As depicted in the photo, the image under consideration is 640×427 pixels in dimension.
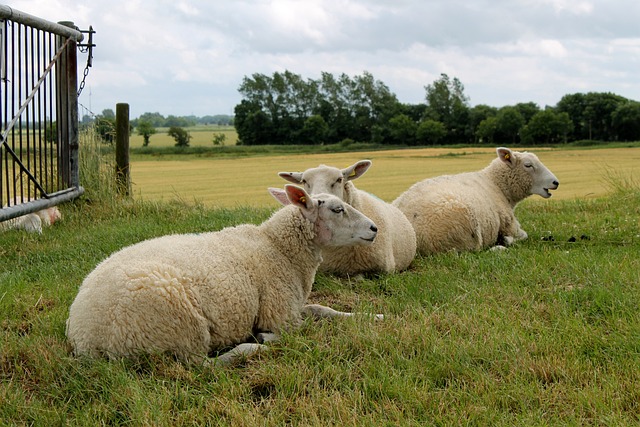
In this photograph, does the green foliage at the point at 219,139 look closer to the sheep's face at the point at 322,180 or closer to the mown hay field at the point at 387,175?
the mown hay field at the point at 387,175

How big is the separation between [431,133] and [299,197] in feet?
155

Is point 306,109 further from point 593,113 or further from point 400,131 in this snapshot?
point 593,113

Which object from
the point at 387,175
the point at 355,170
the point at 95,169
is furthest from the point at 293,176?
the point at 387,175

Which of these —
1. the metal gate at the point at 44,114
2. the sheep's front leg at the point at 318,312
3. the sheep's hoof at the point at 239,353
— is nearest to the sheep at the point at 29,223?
the metal gate at the point at 44,114

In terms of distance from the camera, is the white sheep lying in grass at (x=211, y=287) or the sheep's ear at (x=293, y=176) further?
the sheep's ear at (x=293, y=176)

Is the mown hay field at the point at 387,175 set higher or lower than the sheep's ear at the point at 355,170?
lower

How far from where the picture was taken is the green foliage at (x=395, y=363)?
3.67 meters

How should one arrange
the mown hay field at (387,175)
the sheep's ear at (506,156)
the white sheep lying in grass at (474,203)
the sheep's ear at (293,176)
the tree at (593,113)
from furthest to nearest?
the tree at (593,113), the mown hay field at (387,175), the sheep's ear at (506,156), the white sheep lying in grass at (474,203), the sheep's ear at (293,176)

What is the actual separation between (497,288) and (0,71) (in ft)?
17.4

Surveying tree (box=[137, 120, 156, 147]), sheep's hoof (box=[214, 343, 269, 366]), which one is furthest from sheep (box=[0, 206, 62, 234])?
tree (box=[137, 120, 156, 147])

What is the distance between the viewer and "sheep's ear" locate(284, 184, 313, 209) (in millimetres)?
5281

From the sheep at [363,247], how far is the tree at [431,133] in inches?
1745

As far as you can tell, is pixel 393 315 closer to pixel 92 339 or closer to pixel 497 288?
pixel 497 288

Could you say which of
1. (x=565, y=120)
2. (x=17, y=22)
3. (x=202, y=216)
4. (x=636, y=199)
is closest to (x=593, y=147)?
(x=565, y=120)
